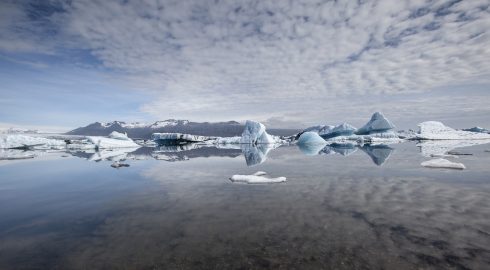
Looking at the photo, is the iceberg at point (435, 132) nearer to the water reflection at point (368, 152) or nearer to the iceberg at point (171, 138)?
the water reflection at point (368, 152)

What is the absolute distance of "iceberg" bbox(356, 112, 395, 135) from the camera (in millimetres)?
40344

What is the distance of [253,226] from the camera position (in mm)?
3920

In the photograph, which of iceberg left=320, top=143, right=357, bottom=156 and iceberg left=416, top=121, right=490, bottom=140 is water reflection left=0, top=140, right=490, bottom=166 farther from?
iceberg left=416, top=121, right=490, bottom=140

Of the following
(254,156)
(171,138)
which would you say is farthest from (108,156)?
(171,138)

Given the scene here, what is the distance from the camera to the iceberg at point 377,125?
132 feet

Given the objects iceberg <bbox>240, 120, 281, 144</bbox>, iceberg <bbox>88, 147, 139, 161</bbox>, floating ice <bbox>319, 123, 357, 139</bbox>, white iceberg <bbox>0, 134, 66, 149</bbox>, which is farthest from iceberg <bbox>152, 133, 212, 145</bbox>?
floating ice <bbox>319, 123, 357, 139</bbox>

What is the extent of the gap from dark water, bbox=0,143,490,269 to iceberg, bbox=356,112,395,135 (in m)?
36.8

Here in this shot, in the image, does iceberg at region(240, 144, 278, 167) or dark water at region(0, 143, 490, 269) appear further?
iceberg at region(240, 144, 278, 167)

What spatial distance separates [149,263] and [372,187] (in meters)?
5.55

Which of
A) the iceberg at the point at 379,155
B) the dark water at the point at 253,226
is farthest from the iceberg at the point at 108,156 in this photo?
the iceberg at the point at 379,155

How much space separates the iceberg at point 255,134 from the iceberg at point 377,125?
16.1 meters

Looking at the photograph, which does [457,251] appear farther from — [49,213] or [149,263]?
[49,213]

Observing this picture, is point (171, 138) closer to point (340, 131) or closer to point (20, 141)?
point (20, 141)

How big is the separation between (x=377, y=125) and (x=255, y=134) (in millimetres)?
19409
